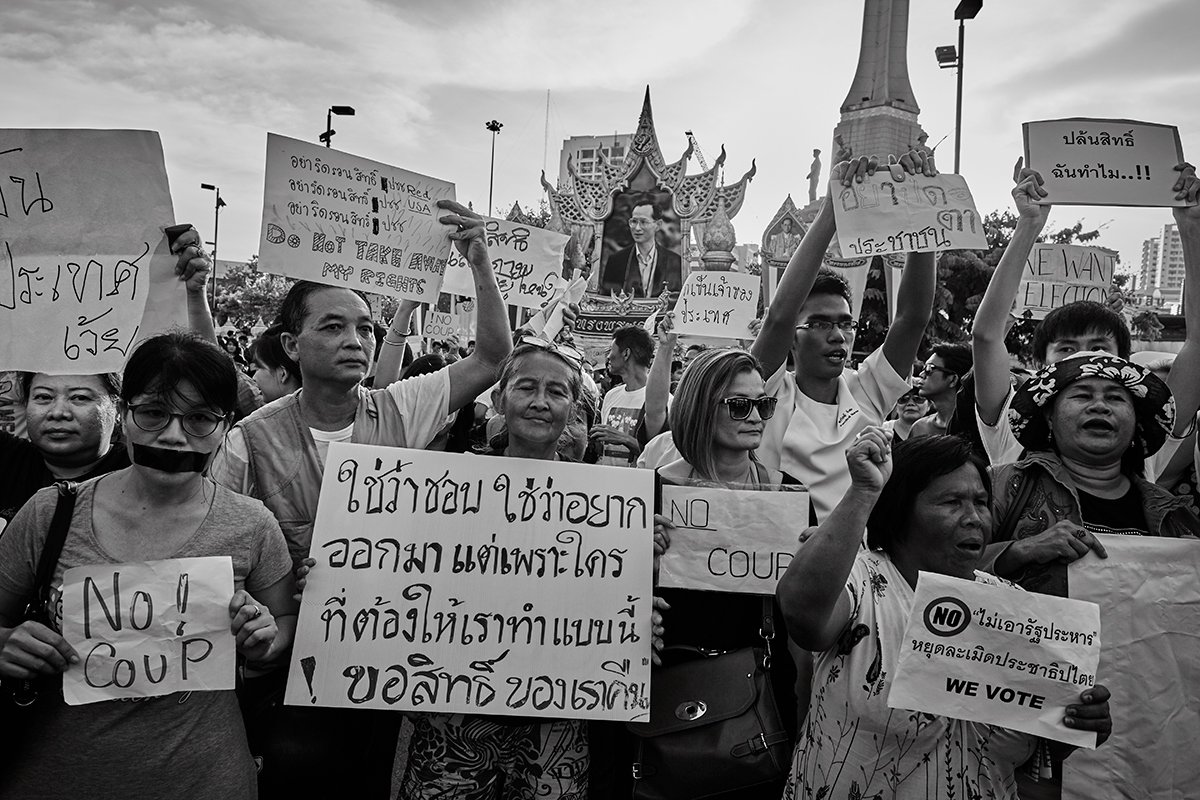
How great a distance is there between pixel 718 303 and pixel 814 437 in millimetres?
4690

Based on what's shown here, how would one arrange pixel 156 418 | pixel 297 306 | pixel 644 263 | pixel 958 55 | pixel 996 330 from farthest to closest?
pixel 644 263
pixel 958 55
pixel 996 330
pixel 297 306
pixel 156 418

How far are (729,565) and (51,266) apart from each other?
7.89 ft

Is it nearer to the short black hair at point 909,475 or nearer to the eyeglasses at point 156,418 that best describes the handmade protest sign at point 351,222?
the eyeglasses at point 156,418

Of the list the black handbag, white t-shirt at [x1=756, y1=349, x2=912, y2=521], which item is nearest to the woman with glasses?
the black handbag

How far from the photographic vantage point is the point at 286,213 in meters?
3.13

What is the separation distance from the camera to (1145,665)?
2361mm

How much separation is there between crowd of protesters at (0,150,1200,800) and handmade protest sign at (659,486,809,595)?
0.21ft

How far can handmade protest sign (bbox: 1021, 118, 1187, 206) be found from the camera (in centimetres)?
357

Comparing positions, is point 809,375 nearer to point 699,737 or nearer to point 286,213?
point 699,737

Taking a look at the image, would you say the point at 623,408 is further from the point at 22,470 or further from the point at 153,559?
the point at 153,559

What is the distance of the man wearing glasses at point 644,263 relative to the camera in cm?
3584

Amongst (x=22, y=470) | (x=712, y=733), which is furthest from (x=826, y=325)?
(x=22, y=470)

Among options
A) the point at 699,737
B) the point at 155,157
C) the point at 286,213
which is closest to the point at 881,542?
the point at 699,737

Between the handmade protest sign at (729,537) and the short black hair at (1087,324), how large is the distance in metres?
1.85
